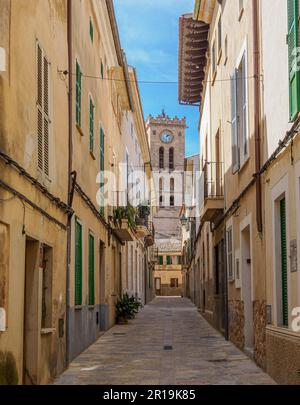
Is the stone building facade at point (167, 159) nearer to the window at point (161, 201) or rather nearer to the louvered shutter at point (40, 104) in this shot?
the window at point (161, 201)

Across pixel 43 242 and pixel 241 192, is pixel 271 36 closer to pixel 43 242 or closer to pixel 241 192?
pixel 241 192

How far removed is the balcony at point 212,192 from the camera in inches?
694

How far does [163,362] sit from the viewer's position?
1236 centimetres

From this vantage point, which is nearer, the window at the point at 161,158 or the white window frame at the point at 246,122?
the white window frame at the point at 246,122

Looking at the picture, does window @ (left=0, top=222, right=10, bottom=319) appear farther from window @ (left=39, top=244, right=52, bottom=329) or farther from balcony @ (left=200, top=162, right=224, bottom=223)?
balcony @ (left=200, top=162, right=224, bottom=223)

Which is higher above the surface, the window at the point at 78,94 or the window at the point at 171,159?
the window at the point at 171,159

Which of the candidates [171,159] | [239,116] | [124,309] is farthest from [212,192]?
Answer: [171,159]

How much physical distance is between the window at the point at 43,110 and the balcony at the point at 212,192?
26.6 feet

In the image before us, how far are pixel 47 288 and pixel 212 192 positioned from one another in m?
10.3

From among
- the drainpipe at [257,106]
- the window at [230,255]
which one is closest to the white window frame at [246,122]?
the drainpipe at [257,106]

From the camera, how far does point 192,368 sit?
1155 cm

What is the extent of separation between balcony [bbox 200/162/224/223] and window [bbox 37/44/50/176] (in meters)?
8.12
